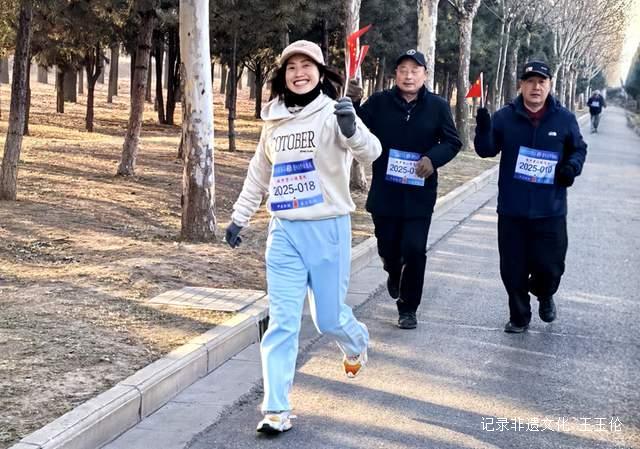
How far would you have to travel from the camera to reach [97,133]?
2819cm

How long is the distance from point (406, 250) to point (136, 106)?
34.1 ft

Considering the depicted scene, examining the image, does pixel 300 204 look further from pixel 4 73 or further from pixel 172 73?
pixel 4 73

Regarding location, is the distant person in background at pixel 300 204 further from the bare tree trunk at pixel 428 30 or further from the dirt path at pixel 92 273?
the bare tree trunk at pixel 428 30

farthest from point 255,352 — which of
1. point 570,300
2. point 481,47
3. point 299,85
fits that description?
point 481,47

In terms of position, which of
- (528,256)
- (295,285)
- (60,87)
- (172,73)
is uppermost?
(172,73)

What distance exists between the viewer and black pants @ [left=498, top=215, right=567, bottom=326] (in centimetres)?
725

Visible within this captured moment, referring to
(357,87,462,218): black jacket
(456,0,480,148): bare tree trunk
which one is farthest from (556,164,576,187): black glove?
(456,0,480,148): bare tree trunk

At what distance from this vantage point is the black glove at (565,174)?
6984 mm

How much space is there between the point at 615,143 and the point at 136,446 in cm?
3775

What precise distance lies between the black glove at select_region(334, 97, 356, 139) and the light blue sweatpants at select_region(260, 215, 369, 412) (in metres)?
0.50

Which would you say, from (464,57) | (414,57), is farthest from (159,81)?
(414,57)

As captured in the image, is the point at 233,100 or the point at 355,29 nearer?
the point at 355,29

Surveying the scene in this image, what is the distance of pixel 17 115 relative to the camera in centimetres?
1336

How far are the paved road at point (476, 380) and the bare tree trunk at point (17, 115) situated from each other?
5939 millimetres
